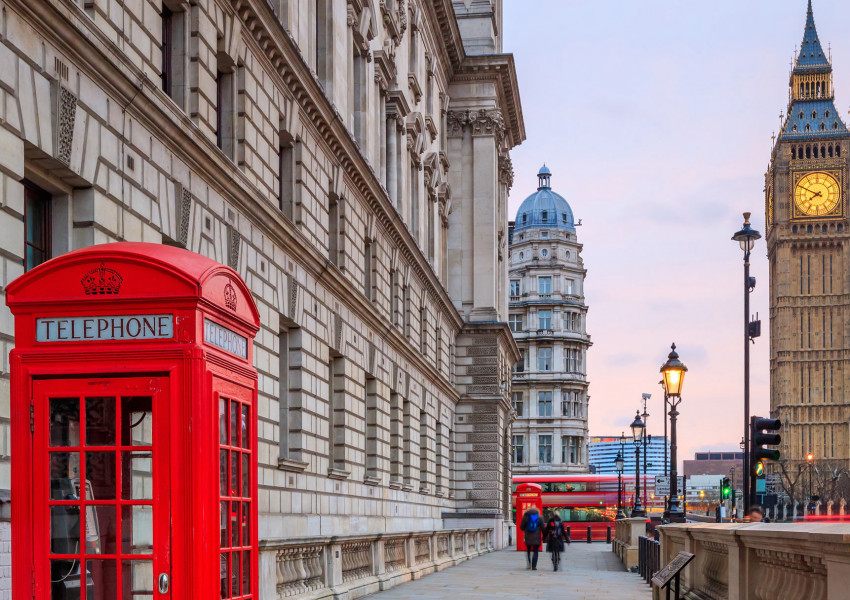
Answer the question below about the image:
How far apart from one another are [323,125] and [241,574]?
1909 centimetres

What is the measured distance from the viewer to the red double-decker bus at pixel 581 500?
73.2m

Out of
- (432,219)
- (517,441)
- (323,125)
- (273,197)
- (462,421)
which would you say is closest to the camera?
(273,197)

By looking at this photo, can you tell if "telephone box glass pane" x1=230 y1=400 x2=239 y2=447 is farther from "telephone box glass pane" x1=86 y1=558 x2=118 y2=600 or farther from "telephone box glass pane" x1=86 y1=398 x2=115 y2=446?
"telephone box glass pane" x1=86 y1=558 x2=118 y2=600

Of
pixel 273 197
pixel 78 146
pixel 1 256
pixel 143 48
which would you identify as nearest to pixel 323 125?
pixel 273 197

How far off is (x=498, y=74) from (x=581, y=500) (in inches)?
1151

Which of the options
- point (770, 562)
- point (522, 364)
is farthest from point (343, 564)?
point (522, 364)

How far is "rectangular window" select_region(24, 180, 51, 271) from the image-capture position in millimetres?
13273

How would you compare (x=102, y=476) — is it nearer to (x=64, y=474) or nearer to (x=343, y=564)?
(x=64, y=474)

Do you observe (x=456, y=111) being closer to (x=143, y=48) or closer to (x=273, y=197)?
(x=273, y=197)

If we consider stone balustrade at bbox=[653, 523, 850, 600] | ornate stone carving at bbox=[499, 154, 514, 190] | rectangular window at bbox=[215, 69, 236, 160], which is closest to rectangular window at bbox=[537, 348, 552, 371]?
ornate stone carving at bbox=[499, 154, 514, 190]

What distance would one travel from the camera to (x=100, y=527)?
721 cm

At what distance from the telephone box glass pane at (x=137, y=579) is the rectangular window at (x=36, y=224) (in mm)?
6447

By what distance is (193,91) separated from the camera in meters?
18.3

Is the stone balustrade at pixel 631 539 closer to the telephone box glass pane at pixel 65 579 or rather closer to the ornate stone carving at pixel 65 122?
the ornate stone carving at pixel 65 122
